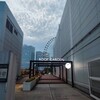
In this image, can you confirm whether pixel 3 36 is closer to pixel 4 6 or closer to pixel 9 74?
pixel 4 6

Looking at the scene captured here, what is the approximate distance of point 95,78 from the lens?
743cm

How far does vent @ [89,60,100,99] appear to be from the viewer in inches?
285

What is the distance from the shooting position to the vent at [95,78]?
725 centimetres

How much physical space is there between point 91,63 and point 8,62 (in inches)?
203

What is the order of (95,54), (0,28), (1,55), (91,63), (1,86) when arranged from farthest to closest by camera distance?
1. (0,28)
2. (95,54)
3. (91,63)
4. (1,55)
5. (1,86)

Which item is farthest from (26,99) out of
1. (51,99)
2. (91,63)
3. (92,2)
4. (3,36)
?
(3,36)

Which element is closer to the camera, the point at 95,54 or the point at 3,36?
the point at 95,54

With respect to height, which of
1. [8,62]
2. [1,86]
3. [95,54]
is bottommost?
[1,86]

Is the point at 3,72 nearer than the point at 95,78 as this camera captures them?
Yes

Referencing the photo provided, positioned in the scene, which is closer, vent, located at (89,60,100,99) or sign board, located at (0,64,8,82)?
sign board, located at (0,64,8,82)

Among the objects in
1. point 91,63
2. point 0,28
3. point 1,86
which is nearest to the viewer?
point 1,86

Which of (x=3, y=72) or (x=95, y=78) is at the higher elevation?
(x=3, y=72)

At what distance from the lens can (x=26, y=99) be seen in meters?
8.44

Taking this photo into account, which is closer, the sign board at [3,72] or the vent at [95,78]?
the sign board at [3,72]
